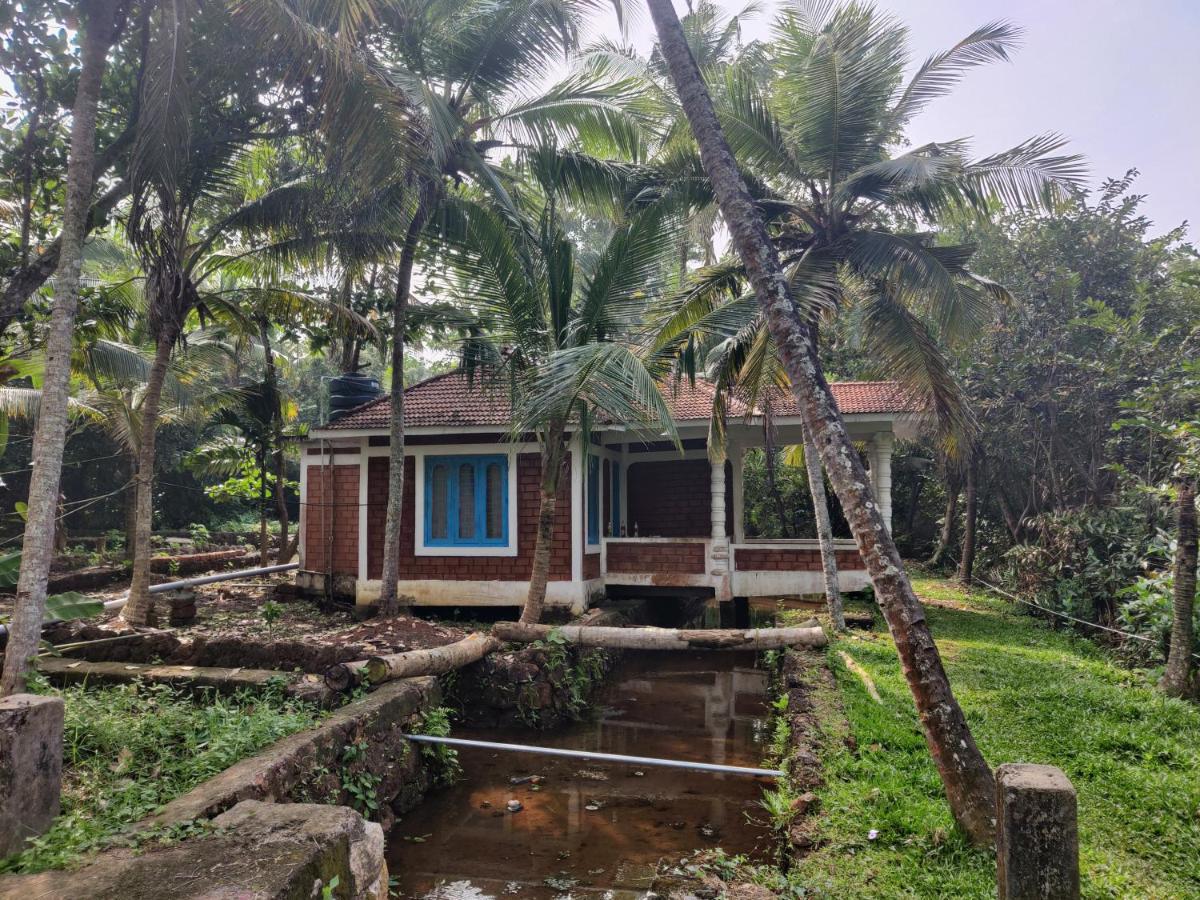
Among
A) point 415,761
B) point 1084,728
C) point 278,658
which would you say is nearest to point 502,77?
point 278,658

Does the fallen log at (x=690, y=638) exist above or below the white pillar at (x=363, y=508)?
below

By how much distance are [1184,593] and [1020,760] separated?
2.77m

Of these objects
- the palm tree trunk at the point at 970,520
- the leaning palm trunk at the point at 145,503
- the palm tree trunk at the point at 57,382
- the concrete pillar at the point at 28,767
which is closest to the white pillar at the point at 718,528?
the palm tree trunk at the point at 970,520

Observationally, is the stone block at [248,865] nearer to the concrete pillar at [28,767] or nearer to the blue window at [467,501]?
the concrete pillar at [28,767]

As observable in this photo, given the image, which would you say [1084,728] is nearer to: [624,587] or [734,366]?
[734,366]

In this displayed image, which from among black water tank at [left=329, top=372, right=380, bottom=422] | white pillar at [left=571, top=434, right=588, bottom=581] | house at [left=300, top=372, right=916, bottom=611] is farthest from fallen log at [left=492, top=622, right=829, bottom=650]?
black water tank at [left=329, top=372, right=380, bottom=422]

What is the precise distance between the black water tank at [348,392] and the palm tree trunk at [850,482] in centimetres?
925

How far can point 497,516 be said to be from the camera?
462 inches

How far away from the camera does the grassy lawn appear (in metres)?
3.78

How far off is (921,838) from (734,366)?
6308 mm

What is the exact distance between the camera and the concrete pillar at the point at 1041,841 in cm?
288


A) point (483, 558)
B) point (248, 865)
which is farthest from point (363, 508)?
point (248, 865)

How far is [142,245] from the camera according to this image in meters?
8.41

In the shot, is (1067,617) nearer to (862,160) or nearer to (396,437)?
(862,160)
